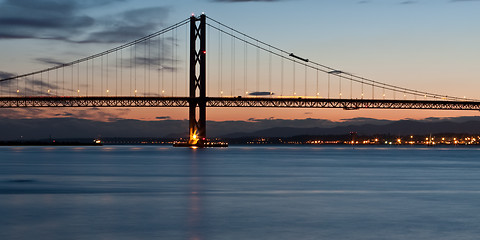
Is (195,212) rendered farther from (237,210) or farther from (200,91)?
(200,91)

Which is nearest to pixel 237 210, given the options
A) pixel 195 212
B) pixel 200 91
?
pixel 195 212

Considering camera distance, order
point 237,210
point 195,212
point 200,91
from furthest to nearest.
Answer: point 200,91 < point 237,210 < point 195,212

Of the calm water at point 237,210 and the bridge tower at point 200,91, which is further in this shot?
the bridge tower at point 200,91

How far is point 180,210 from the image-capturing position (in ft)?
59.7

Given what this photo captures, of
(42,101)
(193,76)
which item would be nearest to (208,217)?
(193,76)

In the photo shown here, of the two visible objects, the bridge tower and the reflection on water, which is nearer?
the reflection on water

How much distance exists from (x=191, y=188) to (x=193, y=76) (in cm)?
5310

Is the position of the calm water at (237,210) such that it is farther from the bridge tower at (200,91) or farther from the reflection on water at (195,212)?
the bridge tower at (200,91)

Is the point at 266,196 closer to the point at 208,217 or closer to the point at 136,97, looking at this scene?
the point at 208,217

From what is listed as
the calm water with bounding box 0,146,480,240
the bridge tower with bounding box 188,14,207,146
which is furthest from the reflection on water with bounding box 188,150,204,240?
the bridge tower with bounding box 188,14,207,146

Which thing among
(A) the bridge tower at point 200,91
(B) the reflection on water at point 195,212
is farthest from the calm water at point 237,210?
(A) the bridge tower at point 200,91

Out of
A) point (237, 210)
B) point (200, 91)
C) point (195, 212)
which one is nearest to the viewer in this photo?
point (195, 212)

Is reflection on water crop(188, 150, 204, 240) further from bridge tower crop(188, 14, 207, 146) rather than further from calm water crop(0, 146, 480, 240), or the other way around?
bridge tower crop(188, 14, 207, 146)

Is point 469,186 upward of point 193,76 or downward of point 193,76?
downward
